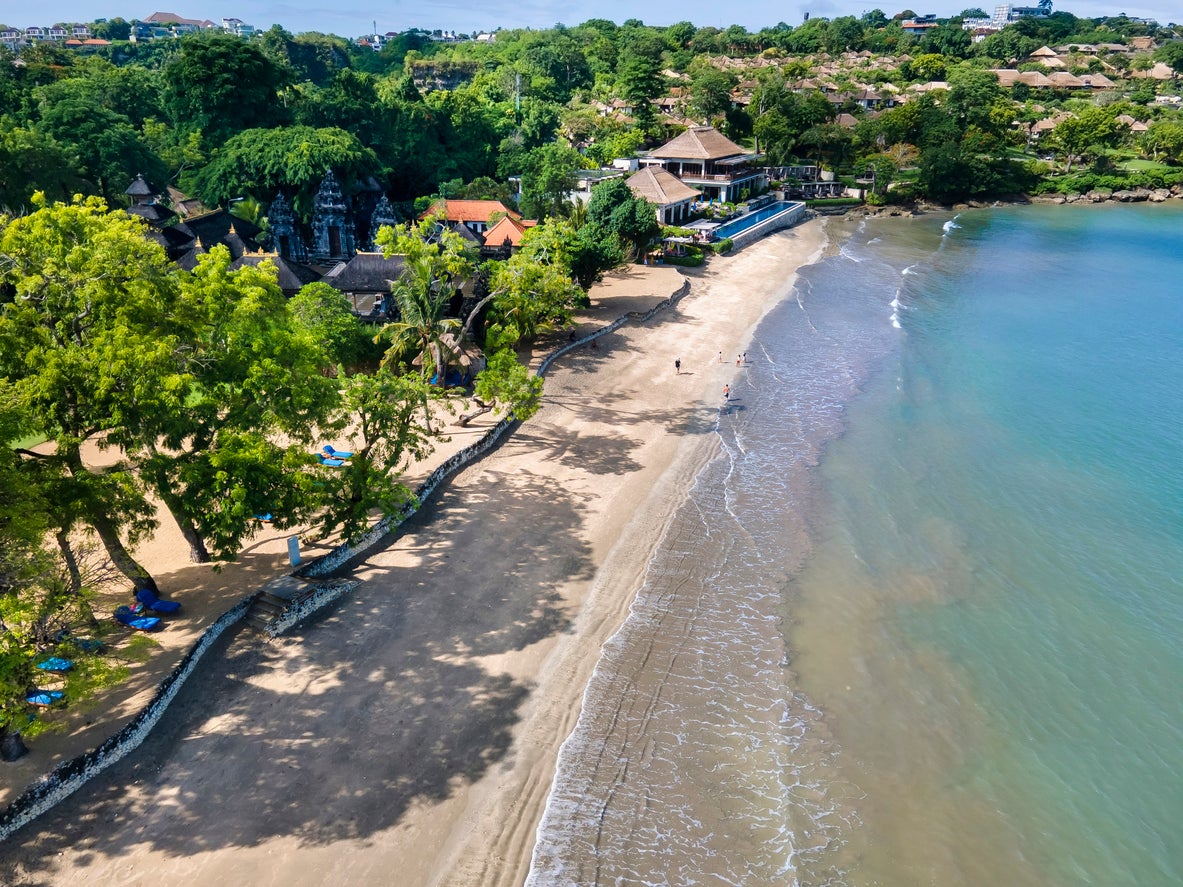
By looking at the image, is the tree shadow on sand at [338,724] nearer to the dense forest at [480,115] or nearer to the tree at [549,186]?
the dense forest at [480,115]

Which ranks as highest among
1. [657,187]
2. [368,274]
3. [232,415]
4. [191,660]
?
[657,187]

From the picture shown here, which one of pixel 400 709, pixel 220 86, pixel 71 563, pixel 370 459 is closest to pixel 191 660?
pixel 71 563

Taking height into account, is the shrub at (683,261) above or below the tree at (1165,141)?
below

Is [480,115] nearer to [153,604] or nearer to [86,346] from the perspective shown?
[86,346]

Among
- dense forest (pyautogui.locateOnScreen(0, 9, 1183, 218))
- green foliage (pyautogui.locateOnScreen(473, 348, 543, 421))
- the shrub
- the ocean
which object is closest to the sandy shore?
the ocean

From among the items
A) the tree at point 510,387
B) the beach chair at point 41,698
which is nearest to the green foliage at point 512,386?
the tree at point 510,387
